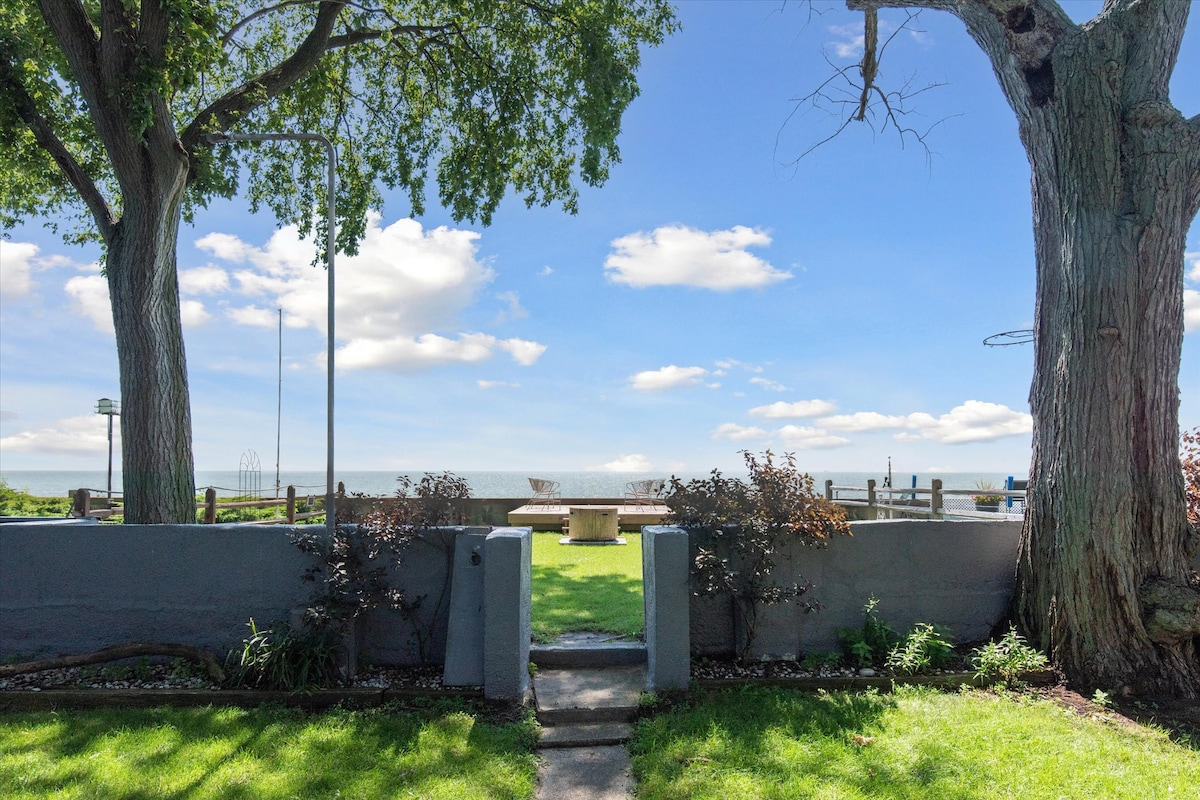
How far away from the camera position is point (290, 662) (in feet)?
17.1

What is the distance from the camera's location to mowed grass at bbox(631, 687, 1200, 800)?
3.75 metres

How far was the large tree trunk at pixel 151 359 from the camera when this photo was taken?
23.9 feet

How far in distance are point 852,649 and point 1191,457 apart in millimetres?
3745

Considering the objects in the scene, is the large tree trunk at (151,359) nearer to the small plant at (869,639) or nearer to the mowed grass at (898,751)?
the mowed grass at (898,751)

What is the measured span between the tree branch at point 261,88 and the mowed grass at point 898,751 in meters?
8.21

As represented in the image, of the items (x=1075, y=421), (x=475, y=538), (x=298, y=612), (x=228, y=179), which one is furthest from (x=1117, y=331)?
(x=228, y=179)

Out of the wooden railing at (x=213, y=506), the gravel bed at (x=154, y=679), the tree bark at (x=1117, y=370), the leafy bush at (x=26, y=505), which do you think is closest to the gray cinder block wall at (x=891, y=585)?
the tree bark at (x=1117, y=370)

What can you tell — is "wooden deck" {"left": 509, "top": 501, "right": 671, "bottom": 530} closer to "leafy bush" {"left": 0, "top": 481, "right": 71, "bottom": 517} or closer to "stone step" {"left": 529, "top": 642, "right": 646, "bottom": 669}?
"stone step" {"left": 529, "top": 642, "right": 646, "bottom": 669}

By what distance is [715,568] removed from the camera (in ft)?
17.5

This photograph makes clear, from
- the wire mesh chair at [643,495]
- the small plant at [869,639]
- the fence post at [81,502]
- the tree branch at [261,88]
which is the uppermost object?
the tree branch at [261,88]

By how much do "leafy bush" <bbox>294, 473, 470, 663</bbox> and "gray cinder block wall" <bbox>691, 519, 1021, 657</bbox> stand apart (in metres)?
2.07

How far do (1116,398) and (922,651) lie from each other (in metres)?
2.47

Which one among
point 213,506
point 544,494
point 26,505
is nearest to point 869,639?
point 213,506

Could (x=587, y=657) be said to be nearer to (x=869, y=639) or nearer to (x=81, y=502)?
(x=869, y=639)
